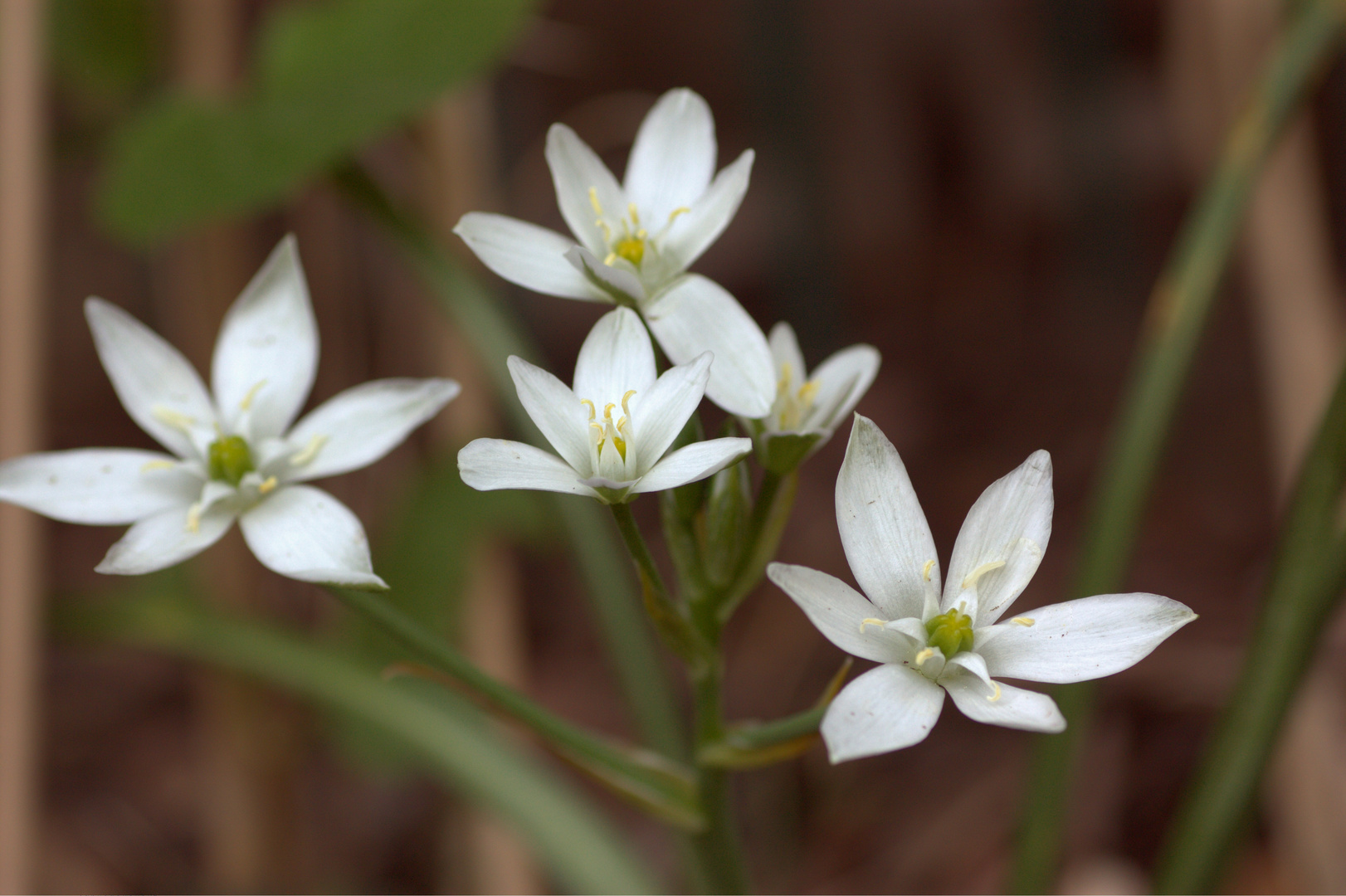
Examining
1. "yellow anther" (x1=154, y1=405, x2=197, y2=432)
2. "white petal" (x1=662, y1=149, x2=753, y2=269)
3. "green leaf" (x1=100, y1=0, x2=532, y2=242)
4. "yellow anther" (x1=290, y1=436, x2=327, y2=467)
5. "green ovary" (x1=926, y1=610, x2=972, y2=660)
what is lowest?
"green ovary" (x1=926, y1=610, x2=972, y2=660)

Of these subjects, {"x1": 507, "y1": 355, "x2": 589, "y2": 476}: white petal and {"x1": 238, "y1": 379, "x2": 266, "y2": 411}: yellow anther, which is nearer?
{"x1": 507, "y1": 355, "x2": 589, "y2": 476}: white petal

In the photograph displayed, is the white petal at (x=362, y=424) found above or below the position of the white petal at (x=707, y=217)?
below

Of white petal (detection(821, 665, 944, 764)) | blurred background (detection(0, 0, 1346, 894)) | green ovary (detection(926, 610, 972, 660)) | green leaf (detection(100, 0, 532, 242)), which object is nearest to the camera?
white petal (detection(821, 665, 944, 764))

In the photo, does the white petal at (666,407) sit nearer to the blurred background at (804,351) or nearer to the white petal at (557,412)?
the white petal at (557,412)

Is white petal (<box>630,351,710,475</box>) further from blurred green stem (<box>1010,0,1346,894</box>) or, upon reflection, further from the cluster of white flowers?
blurred green stem (<box>1010,0,1346,894</box>)

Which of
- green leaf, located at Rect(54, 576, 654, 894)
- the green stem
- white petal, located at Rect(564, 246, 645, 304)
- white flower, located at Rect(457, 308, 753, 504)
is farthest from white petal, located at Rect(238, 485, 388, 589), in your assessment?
the green stem

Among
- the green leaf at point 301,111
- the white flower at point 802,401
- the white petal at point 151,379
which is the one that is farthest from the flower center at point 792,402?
the green leaf at point 301,111
